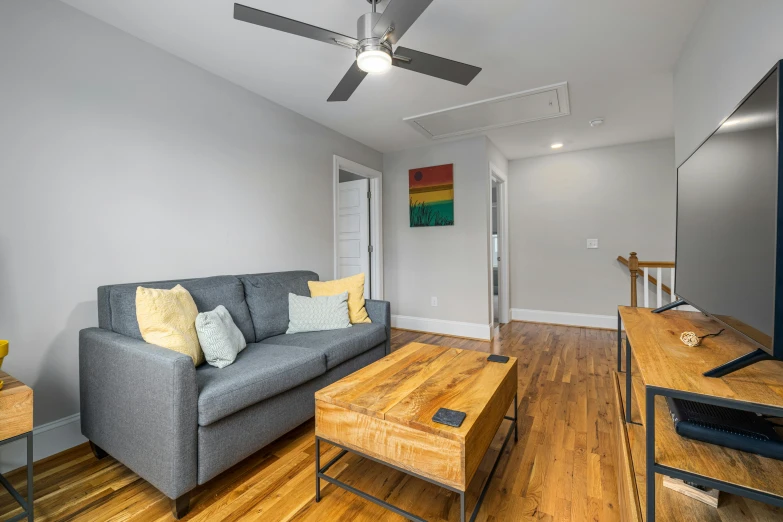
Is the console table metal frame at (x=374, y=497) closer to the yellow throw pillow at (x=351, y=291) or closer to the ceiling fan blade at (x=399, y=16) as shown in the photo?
the yellow throw pillow at (x=351, y=291)

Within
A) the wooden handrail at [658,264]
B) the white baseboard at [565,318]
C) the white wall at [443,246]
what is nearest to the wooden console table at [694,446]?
the wooden handrail at [658,264]

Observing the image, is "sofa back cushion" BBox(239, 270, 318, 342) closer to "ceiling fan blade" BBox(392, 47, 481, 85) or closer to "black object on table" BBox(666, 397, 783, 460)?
"ceiling fan blade" BBox(392, 47, 481, 85)

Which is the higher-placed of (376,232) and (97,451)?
(376,232)

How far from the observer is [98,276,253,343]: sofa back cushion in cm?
177

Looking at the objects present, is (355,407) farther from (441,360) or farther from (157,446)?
(157,446)

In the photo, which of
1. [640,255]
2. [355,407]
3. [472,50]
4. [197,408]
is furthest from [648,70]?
[197,408]

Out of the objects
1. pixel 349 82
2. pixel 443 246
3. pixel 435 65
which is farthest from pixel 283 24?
pixel 443 246

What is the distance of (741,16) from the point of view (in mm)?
1476

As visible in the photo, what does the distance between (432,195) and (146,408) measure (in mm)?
3486

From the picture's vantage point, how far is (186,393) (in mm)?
1361

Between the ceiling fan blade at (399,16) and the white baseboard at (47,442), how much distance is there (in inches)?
99.2

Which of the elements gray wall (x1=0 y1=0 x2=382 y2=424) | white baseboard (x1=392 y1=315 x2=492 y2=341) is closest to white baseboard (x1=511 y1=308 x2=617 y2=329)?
white baseboard (x1=392 y1=315 x2=492 y2=341)

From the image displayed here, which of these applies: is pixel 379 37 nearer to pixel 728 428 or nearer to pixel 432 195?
pixel 728 428

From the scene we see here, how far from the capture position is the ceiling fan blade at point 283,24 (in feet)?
4.59
